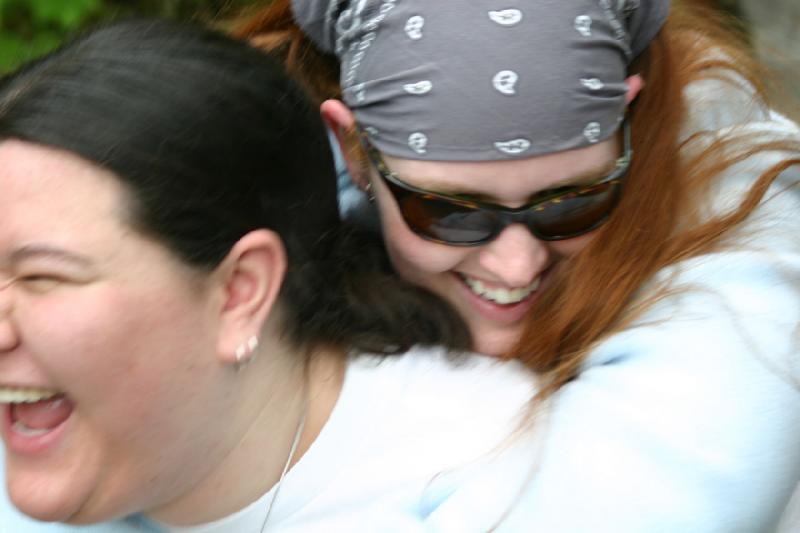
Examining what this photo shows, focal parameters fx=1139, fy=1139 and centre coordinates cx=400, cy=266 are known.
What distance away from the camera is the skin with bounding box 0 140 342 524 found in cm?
177

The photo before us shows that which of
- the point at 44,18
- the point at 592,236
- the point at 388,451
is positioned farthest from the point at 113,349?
the point at 44,18

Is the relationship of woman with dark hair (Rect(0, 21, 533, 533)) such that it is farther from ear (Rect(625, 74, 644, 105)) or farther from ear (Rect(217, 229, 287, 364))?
ear (Rect(625, 74, 644, 105))

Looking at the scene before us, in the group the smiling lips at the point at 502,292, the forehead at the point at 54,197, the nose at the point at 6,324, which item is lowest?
the smiling lips at the point at 502,292

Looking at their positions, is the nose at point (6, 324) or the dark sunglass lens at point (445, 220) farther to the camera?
the dark sunglass lens at point (445, 220)

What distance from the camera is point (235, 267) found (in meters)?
1.95

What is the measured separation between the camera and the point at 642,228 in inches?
88.3

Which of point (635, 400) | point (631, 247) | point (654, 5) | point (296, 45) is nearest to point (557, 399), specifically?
point (635, 400)

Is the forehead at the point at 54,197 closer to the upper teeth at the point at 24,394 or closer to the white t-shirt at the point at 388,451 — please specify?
the upper teeth at the point at 24,394

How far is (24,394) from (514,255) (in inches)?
36.8

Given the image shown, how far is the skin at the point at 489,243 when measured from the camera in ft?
6.95

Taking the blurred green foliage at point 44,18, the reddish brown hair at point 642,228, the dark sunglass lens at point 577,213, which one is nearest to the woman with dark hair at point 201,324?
the reddish brown hair at point 642,228

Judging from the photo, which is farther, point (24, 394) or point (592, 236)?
point (592, 236)

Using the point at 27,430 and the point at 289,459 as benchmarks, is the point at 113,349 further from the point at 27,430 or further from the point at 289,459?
the point at 289,459

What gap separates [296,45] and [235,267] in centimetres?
74
